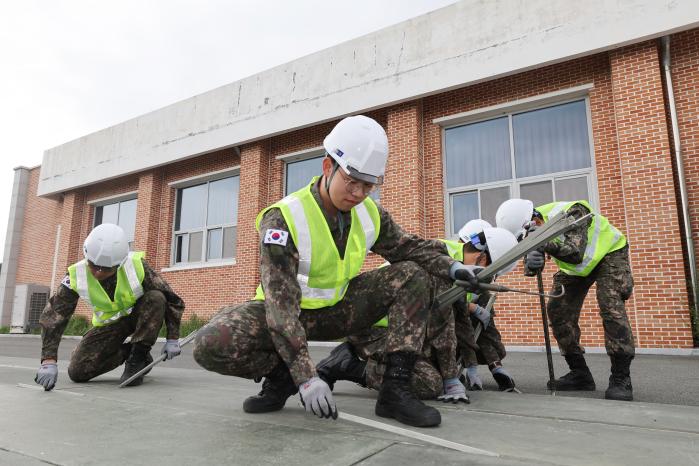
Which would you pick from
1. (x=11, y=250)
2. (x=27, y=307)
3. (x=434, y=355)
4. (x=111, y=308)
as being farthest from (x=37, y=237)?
(x=434, y=355)

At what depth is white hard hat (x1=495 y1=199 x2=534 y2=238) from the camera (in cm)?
368

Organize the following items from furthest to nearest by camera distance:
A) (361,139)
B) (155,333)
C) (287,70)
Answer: (287,70), (155,333), (361,139)

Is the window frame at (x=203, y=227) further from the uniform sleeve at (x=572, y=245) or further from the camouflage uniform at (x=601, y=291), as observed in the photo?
the uniform sleeve at (x=572, y=245)

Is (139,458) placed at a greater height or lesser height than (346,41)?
lesser

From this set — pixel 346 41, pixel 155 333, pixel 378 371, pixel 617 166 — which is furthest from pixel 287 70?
pixel 378 371

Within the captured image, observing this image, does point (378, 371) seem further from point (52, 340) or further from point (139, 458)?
point (52, 340)

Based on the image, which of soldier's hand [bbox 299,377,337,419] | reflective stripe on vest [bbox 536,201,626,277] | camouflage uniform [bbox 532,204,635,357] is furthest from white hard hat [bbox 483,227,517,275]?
soldier's hand [bbox 299,377,337,419]

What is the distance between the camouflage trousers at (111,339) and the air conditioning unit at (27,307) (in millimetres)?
12536

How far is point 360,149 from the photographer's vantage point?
2154mm

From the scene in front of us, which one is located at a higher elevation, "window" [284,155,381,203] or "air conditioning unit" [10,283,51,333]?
"window" [284,155,381,203]

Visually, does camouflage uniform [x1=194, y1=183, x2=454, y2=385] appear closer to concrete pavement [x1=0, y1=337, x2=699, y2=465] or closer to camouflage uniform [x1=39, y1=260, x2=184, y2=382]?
concrete pavement [x1=0, y1=337, x2=699, y2=465]

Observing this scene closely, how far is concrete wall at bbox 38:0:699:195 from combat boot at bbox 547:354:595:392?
17.6 ft

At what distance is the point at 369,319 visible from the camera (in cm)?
254

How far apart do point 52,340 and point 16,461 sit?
2094 millimetres
